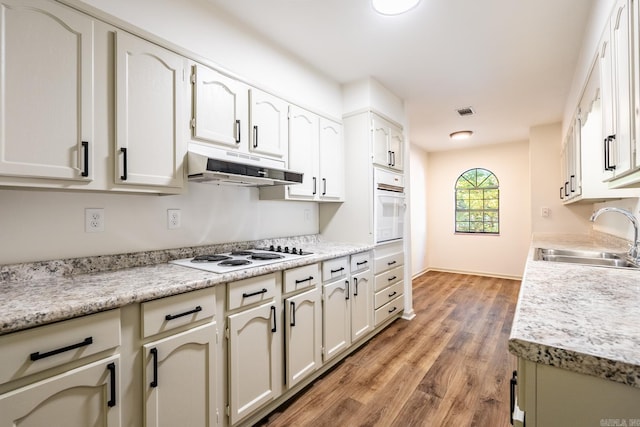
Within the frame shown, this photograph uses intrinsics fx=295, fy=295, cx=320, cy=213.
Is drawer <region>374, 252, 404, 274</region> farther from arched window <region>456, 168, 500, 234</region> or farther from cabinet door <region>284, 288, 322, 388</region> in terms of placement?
arched window <region>456, 168, 500, 234</region>

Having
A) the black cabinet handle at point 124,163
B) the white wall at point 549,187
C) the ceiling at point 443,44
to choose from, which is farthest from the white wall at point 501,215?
the black cabinet handle at point 124,163

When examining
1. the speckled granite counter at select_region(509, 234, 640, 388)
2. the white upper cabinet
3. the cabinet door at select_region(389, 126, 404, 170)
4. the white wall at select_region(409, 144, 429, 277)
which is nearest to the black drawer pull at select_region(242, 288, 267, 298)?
the speckled granite counter at select_region(509, 234, 640, 388)

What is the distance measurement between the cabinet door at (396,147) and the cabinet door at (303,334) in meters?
1.77

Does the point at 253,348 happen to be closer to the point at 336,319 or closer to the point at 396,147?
the point at 336,319

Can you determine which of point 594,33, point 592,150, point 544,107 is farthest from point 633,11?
point 544,107

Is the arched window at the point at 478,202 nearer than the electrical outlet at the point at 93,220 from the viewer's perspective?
No

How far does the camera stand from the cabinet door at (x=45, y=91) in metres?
1.11

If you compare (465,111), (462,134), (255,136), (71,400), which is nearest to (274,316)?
(71,400)

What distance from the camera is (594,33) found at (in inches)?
68.2

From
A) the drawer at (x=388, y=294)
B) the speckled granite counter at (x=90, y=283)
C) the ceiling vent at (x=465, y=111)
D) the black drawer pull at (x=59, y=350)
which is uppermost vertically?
the ceiling vent at (x=465, y=111)

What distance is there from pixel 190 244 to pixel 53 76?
1.08m

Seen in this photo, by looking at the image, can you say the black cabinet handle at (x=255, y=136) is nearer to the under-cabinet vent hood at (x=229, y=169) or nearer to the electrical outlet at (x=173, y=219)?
the under-cabinet vent hood at (x=229, y=169)

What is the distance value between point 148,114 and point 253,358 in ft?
4.56

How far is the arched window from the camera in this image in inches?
213
